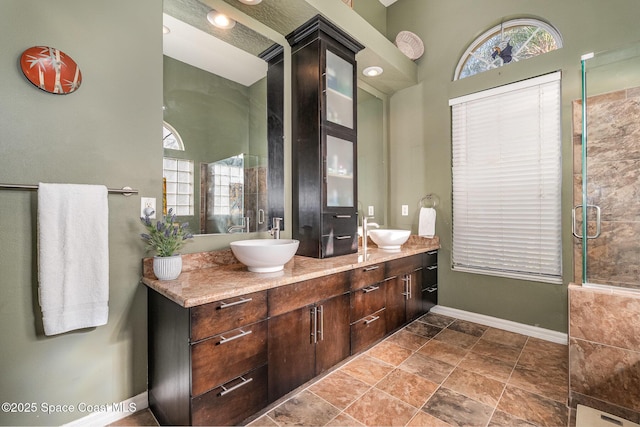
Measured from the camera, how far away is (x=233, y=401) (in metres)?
1.44

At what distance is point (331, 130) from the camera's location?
2.36 m

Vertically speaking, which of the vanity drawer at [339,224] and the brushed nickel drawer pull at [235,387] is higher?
the vanity drawer at [339,224]

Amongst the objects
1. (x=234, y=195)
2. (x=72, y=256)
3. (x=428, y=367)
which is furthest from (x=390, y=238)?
(x=72, y=256)

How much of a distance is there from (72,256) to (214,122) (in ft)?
3.77

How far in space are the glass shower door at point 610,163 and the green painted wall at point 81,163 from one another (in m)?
2.65

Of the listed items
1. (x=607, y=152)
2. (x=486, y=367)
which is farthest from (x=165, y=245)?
(x=607, y=152)

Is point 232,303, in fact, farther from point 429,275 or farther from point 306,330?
point 429,275

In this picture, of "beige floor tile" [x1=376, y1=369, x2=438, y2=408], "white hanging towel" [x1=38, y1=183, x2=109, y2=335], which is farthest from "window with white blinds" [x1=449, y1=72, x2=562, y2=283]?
"white hanging towel" [x1=38, y1=183, x2=109, y2=335]

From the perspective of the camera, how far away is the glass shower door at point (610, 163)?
1.75m

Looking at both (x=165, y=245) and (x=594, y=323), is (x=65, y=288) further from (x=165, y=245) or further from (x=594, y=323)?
(x=594, y=323)

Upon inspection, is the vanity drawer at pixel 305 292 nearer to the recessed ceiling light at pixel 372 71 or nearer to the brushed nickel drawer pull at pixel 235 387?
the brushed nickel drawer pull at pixel 235 387

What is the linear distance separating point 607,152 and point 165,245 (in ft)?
8.89

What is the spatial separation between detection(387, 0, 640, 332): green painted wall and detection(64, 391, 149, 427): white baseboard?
2.78 m

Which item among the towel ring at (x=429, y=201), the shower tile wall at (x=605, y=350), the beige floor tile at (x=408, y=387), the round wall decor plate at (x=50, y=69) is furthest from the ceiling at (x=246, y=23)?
the shower tile wall at (x=605, y=350)
